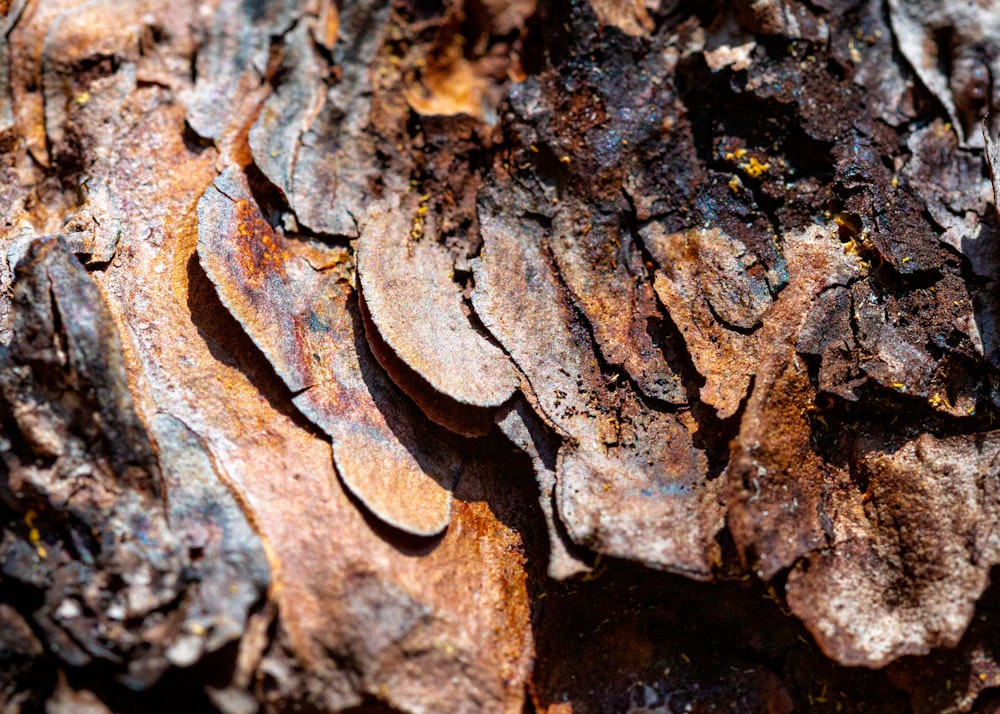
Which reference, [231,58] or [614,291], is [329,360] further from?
[231,58]

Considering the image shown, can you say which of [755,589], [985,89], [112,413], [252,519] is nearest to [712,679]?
[755,589]

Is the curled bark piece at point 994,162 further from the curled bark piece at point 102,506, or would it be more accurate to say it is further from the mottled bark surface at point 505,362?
the curled bark piece at point 102,506

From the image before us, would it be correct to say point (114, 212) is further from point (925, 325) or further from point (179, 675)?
point (925, 325)

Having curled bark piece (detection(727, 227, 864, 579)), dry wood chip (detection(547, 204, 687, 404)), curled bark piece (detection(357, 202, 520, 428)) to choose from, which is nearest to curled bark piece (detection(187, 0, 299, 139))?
curled bark piece (detection(357, 202, 520, 428))

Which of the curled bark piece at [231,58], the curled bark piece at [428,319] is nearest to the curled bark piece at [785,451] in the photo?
the curled bark piece at [428,319]

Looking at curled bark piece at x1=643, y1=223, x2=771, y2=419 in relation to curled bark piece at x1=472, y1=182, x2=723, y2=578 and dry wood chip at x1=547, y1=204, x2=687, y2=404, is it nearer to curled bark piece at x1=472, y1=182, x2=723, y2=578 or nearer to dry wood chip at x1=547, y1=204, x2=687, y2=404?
dry wood chip at x1=547, y1=204, x2=687, y2=404
